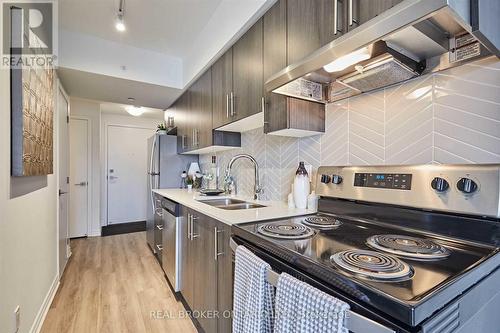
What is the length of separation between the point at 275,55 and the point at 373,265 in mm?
1244

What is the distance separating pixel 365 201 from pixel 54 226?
266cm

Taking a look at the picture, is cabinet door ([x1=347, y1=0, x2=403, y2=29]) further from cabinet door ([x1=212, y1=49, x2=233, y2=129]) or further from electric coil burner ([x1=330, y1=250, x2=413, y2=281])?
cabinet door ([x1=212, y1=49, x2=233, y2=129])

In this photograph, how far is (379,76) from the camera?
1.08 m

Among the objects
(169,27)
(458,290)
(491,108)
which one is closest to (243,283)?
(458,290)

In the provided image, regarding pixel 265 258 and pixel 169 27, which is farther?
pixel 169 27

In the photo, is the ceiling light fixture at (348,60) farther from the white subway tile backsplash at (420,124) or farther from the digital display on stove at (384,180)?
the digital display on stove at (384,180)

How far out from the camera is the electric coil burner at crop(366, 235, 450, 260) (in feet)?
2.38

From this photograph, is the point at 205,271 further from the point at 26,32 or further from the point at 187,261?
the point at 26,32

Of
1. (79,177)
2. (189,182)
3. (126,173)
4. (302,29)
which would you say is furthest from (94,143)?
(302,29)

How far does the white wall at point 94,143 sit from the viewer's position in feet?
12.7

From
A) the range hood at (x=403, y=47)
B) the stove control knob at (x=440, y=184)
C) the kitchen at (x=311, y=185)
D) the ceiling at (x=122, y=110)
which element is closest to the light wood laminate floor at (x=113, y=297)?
the kitchen at (x=311, y=185)

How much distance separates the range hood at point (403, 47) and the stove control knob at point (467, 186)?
432 mm

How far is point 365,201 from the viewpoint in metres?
1.16

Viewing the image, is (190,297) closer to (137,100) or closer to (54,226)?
(54,226)
